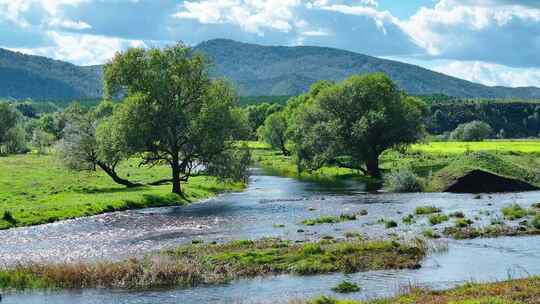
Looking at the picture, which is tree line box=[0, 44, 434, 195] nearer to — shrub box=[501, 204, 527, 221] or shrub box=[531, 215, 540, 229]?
shrub box=[501, 204, 527, 221]

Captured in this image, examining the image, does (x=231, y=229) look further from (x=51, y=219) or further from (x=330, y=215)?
(x=51, y=219)

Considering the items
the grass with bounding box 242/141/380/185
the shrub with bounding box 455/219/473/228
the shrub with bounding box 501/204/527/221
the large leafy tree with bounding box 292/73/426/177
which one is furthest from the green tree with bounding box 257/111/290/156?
the shrub with bounding box 455/219/473/228

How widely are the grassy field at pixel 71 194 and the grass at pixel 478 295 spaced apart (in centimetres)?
3938

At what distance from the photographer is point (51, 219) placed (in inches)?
2539

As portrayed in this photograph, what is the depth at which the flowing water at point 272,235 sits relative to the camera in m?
36.8

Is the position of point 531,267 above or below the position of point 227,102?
below

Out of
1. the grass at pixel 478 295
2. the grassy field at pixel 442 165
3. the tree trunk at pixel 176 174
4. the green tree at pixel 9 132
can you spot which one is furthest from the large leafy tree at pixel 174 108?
the green tree at pixel 9 132

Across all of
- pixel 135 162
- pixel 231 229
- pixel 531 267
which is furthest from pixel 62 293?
pixel 135 162

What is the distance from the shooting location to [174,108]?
81938mm

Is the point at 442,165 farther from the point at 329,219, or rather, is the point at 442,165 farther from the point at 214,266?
the point at 214,266

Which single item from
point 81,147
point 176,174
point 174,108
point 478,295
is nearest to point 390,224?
point 478,295

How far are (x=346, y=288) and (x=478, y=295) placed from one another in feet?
23.8

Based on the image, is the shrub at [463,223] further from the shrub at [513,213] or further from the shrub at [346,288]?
the shrub at [346,288]

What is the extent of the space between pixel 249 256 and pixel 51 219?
28112 mm
